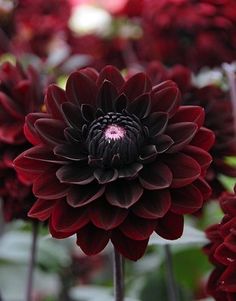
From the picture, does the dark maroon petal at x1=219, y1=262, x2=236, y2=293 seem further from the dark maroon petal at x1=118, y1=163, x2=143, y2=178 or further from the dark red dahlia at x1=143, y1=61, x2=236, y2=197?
the dark red dahlia at x1=143, y1=61, x2=236, y2=197

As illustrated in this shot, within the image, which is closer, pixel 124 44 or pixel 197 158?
pixel 197 158

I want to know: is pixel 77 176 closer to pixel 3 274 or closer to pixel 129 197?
pixel 129 197

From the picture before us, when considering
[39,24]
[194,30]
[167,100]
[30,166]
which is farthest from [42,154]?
[39,24]

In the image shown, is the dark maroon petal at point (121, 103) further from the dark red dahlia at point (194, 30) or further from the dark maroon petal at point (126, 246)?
the dark red dahlia at point (194, 30)

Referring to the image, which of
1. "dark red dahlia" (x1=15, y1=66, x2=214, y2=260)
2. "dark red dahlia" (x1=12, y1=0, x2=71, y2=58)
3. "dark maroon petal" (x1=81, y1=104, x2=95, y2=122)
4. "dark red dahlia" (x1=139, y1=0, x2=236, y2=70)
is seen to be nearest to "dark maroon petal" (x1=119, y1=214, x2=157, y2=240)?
"dark red dahlia" (x1=15, y1=66, x2=214, y2=260)

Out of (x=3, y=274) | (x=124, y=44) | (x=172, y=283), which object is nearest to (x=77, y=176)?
(x=172, y=283)

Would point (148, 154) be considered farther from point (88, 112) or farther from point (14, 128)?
point (14, 128)
